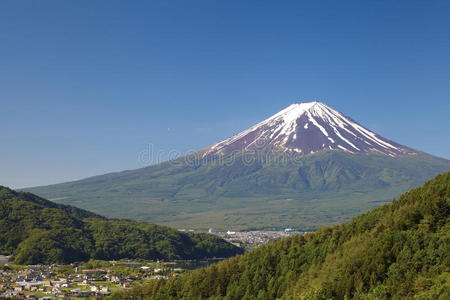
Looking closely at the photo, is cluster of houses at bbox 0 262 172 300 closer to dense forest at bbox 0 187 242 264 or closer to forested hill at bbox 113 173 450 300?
dense forest at bbox 0 187 242 264

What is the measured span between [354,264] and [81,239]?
329 ft

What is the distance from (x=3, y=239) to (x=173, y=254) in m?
37.6

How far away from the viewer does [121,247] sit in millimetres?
135750

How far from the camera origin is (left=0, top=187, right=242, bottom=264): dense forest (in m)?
125

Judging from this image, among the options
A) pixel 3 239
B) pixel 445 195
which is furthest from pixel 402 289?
pixel 3 239

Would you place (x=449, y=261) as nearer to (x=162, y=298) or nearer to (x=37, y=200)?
(x=162, y=298)

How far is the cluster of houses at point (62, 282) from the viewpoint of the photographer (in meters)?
81.2

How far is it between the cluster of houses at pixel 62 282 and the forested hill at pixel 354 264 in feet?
55.7

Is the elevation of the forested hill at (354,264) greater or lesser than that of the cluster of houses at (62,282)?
greater

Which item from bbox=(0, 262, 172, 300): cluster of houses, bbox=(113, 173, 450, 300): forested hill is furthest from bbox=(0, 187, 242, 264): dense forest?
bbox=(113, 173, 450, 300): forested hill

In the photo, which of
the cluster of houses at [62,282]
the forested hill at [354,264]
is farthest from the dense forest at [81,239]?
the forested hill at [354,264]

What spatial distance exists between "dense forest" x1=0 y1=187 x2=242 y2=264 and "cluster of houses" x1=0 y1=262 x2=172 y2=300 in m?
11.6

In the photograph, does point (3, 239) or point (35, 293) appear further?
point (3, 239)

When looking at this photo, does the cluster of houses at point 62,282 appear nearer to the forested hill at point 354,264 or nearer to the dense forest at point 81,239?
the dense forest at point 81,239
